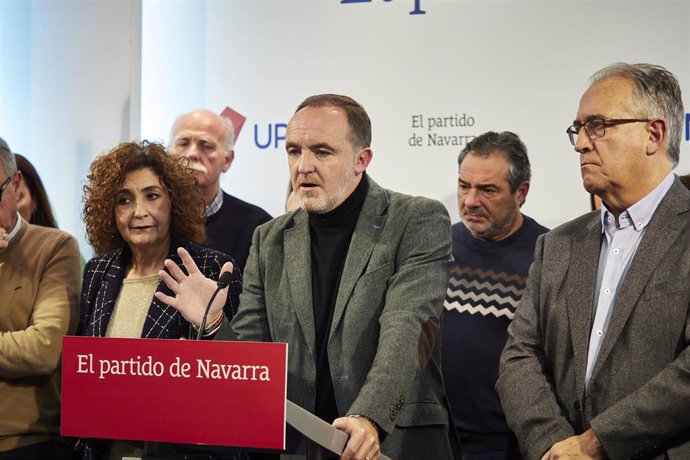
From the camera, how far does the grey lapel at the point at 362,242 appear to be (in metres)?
2.83

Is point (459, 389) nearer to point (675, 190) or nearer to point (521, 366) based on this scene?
point (521, 366)

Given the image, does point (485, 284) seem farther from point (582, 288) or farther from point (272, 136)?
point (272, 136)

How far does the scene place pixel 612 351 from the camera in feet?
8.38

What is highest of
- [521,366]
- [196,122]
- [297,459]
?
[196,122]

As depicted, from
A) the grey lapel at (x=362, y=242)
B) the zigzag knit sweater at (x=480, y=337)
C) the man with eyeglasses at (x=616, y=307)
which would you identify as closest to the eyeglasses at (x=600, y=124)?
the man with eyeglasses at (x=616, y=307)

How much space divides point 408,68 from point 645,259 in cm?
271

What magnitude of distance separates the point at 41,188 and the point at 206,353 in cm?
263

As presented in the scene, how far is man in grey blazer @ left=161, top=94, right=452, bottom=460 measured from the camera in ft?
9.10

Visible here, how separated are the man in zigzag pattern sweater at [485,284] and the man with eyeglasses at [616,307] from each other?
99 centimetres

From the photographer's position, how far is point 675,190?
268 cm

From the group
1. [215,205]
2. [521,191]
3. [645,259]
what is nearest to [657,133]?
[645,259]

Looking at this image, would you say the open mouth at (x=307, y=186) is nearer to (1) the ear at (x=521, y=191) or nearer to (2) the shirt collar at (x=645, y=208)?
(2) the shirt collar at (x=645, y=208)

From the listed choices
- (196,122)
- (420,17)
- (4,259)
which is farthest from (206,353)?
(420,17)

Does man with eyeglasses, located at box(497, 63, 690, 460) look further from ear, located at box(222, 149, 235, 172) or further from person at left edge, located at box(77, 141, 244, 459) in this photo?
ear, located at box(222, 149, 235, 172)
